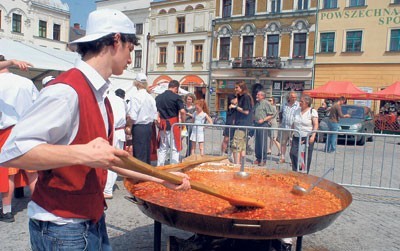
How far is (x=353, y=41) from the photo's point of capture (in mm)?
26781

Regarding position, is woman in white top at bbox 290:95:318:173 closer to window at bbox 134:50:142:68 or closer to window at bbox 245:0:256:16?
window at bbox 245:0:256:16

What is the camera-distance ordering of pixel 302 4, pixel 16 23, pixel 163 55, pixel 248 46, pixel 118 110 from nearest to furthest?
pixel 118 110, pixel 302 4, pixel 248 46, pixel 16 23, pixel 163 55

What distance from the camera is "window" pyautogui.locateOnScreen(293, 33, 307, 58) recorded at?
1132 inches

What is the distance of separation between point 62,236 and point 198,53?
110ft

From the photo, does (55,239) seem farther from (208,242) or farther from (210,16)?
(210,16)

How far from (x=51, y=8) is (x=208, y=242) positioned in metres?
40.7

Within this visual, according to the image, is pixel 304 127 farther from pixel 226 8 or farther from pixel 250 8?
pixel 226 8

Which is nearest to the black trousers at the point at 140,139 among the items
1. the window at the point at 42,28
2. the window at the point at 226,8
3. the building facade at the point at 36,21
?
the window at the point at 226,8

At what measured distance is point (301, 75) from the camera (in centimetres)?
2858

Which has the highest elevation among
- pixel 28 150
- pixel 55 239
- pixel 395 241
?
pixel 28 150

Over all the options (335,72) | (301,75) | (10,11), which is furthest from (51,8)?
(335,72)

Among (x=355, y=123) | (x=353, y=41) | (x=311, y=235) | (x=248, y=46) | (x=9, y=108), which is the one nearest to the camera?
(x=9, y=108)

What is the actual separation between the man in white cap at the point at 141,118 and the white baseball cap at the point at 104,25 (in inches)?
178

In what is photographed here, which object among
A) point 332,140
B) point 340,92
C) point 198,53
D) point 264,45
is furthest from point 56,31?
point 332,140
